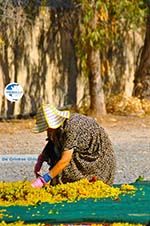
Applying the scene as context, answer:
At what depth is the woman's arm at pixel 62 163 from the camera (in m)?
8.06

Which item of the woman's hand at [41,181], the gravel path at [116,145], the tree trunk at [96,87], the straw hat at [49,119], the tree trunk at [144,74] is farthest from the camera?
the tree trunk at [144,74]

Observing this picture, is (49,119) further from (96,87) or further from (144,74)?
(144,74)

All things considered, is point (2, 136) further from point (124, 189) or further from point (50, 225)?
point (50, 225)

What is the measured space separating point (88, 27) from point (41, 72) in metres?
1.69

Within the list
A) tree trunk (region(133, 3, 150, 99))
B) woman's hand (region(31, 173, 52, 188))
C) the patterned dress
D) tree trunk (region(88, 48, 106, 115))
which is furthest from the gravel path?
woman's hand (region(31, 173, 52, 188))

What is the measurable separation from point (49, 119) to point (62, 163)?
0.41 metres

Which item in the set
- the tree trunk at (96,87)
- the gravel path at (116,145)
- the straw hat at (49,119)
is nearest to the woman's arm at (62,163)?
the straw hat at (49,119)

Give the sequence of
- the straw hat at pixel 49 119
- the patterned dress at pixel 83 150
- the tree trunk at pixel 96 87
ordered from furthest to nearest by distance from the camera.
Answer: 1. the tree trunk at pixel 96 87
2. the patterned dress at pixel 83 150
3. the straw hat at pixel 49 119

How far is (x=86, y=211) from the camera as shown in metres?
7.34

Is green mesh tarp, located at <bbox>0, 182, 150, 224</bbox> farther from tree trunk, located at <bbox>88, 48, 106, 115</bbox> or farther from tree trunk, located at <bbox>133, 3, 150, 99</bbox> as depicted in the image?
tree trunk, located at <bbox>133, 3, 150, 99</bbox>

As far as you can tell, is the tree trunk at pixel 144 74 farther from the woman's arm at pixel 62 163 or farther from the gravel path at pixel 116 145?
the woman's arm at pixel 62 163

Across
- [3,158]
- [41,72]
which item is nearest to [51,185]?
[3,158]

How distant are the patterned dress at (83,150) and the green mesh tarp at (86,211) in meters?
0.65

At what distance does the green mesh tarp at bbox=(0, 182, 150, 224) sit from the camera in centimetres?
702
